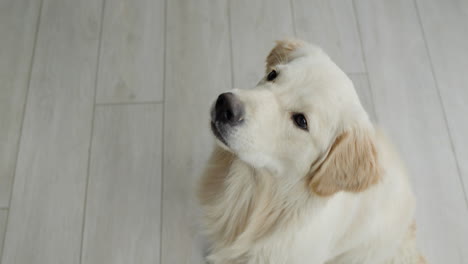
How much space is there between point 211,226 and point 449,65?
61.0 inches

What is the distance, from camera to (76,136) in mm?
1789

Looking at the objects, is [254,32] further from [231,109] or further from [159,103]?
[231,109]

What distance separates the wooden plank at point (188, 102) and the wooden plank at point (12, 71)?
0.69 metres

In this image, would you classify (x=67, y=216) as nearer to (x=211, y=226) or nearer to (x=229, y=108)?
(x=211, y=226)

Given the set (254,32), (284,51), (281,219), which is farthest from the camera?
(254,32)

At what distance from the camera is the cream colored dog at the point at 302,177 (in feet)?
3.37

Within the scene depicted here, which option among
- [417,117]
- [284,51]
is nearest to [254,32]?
[284,51]

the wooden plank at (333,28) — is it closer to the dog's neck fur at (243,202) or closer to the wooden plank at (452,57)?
the wooden plank at (452,57)

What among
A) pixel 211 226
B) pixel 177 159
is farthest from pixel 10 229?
pixel 211 226

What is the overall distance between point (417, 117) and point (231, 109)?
1.28 m

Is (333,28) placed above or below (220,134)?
above

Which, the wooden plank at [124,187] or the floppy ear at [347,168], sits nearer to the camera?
the floppy ear at [347,168]

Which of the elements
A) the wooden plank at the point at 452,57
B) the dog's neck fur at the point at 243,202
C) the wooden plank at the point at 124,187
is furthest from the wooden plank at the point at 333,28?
the dog's neck fur at the point at 243,202

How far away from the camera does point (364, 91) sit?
194cm
